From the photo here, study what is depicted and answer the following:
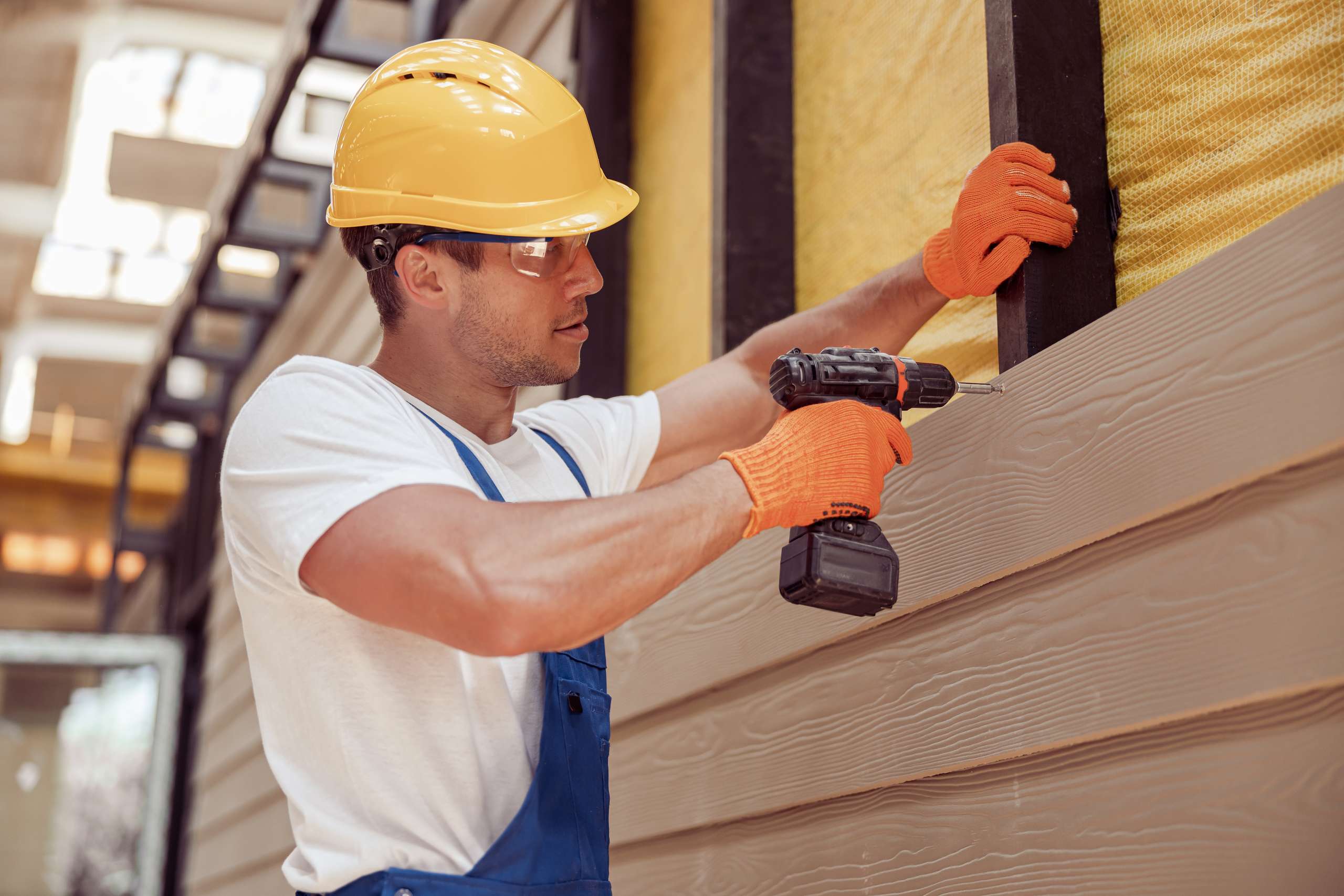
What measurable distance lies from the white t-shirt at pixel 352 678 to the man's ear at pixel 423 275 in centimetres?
21

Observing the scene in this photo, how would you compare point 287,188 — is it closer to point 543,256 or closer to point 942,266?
point 543,256

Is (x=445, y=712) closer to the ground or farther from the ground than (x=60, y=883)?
farther from the ground

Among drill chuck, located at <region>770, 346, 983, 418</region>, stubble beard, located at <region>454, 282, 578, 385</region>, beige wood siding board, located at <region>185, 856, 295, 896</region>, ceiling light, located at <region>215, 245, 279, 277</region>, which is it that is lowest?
beige wood siding board, located at <region>185, 856, 295, 896</region>

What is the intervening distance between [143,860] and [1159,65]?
21.4ft

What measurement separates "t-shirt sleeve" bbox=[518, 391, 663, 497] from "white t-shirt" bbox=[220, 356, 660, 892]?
0.40 m

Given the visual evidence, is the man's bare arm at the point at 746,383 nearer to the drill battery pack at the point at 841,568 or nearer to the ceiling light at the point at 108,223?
the drill battery pack at the point at 841,568

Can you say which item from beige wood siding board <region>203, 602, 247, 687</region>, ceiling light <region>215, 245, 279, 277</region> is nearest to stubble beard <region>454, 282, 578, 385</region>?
beige wood siding board <region>203, 602, 247, 687</region>

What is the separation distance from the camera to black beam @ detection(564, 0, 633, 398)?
10.2ft

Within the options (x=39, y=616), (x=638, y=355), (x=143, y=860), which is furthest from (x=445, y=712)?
(x=39, y=616)

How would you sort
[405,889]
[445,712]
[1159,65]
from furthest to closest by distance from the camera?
[1159,65] → [445,712] → [405,889]

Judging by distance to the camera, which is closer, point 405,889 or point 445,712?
point 405,889

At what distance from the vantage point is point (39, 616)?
489 inches

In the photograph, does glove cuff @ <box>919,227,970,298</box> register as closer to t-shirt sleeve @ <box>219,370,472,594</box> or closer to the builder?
the builder

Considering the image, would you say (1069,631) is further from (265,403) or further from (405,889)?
(265,403)
